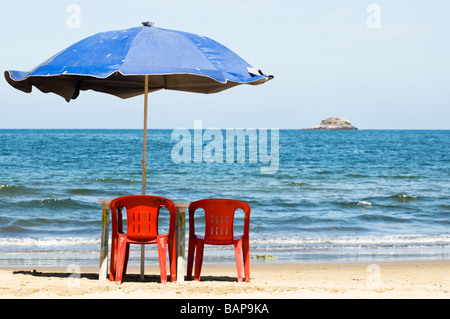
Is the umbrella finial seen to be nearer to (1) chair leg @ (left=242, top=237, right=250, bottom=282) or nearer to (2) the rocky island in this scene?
(1) chair leg @ (left=242, top=237, right=250, bottom=282)

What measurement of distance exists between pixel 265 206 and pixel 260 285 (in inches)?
353

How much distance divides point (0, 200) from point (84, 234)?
5350 millimetres

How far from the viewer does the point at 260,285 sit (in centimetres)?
595

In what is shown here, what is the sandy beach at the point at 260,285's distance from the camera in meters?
5.19

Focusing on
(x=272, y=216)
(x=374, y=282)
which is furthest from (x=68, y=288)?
(x=272, y=216)

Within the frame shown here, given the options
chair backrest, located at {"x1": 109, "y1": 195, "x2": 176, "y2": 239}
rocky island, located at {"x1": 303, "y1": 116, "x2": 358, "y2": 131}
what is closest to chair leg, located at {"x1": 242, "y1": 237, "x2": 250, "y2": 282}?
chair backrest, located at {"x1": 109, "y1": 195, "x2": 176, "y2": 239}

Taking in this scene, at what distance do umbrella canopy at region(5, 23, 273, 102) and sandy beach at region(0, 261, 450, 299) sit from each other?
191 centimetres

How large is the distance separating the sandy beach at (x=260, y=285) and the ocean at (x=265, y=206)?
2.90 feet

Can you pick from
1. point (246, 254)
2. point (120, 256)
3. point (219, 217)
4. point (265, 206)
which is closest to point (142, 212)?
A: point (120, 256)

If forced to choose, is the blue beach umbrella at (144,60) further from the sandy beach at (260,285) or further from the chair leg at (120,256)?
the sandy beach at (260,285)

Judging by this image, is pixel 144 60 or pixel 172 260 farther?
pixel 172 260

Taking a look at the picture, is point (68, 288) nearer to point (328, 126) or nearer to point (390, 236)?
point (390, 236)

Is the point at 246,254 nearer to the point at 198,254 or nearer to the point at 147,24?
the point at 198,254
